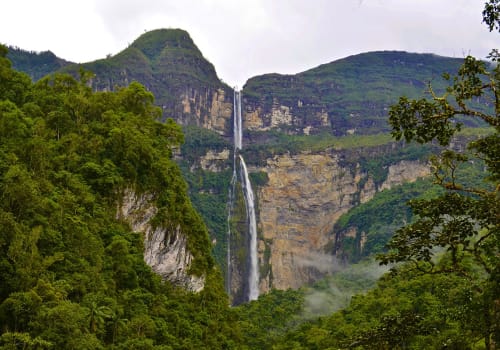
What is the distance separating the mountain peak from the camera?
113 meters

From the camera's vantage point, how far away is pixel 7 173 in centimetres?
1708

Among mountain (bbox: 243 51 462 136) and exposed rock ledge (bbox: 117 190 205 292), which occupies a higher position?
mountain (bbox: 243 51 462 136)

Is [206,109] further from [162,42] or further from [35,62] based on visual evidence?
[35,62]

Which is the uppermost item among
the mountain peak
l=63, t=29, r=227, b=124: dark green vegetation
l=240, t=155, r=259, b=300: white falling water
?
the mountain peak

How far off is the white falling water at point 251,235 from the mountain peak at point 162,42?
3525 centimetres

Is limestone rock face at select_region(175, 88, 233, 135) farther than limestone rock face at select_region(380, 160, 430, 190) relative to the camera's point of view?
Yes

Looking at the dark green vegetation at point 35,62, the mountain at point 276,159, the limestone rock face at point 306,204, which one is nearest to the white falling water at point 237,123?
the mountain at point 276,159

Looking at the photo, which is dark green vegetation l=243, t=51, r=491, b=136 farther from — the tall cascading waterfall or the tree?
the tree

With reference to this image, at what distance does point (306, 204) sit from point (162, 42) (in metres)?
50.4

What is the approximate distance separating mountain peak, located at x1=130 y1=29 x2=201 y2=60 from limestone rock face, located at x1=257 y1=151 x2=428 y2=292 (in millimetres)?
38302

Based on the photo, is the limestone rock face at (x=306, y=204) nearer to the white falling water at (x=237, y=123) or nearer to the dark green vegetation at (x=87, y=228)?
the white falling water at (x=237, y=123)

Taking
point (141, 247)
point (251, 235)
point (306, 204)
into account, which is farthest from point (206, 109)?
point (141, 247)

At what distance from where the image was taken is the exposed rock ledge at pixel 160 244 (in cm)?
2605

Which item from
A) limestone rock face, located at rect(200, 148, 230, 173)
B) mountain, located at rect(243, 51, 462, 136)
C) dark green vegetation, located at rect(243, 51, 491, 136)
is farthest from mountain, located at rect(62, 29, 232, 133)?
limestone rock face, located at rect(200, 148, 230, 173)
